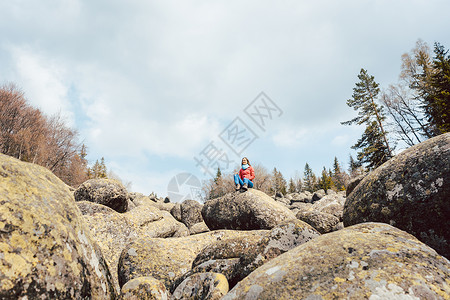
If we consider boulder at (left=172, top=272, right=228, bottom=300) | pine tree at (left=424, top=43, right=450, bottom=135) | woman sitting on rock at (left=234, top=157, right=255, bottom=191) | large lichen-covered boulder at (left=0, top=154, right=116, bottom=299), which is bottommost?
boulder at (left=172, top=272, right=228, bottom=300)

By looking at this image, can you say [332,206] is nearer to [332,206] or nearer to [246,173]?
[332,206]

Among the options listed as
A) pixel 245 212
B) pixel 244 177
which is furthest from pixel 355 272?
pixel 244 177

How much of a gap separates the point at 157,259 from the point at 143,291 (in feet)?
6.31

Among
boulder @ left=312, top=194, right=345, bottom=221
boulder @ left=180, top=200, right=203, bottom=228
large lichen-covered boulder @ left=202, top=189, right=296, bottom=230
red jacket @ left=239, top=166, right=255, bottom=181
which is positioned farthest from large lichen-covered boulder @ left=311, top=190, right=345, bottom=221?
boulder @ left=180, top=200, right=203, bottom=228

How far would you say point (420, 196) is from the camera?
399cm

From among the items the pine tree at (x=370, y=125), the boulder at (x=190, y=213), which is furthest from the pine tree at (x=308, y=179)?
the boulder at (x=190, y=213)

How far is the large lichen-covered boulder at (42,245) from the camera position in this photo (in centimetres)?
179

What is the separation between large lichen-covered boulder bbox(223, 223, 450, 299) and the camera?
7.16ft

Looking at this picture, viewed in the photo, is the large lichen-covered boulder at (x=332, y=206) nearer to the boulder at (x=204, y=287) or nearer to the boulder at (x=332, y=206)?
the boulder at (x=332, y=206)

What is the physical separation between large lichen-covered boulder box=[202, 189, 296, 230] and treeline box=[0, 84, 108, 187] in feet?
116

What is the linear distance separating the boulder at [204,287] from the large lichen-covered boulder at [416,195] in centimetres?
304

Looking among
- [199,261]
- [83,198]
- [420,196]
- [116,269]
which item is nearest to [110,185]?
[83,198]

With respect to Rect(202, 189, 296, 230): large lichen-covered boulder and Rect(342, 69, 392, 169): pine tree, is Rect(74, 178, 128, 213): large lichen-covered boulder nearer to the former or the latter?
Rect(202, 189, 296, 230): large lichen-covered boulder

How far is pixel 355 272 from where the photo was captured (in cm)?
241
